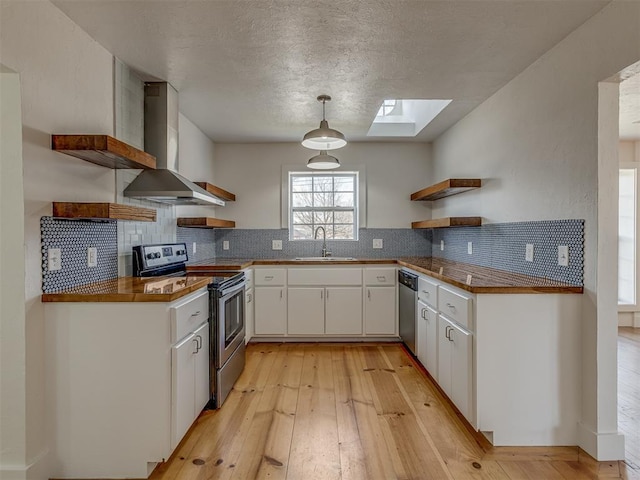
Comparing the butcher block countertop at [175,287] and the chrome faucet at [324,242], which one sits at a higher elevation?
the chrome faucet at [324,242]

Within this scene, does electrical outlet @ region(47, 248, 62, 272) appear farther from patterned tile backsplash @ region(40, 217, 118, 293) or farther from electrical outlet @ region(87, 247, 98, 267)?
electrical outlet @ region(87, 247, 98, 267)

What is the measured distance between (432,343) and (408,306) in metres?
0.69

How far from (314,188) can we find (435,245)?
1647mm

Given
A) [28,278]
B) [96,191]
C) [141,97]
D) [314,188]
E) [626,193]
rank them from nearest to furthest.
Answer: [28,278] < [96,191] < [141,97] < [626,193] < [314,188]

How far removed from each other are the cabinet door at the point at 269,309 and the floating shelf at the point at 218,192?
1077mm

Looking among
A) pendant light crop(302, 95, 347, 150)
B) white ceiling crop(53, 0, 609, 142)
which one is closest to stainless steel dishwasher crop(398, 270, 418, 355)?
pendant light crop(302, 95, 347, 150)

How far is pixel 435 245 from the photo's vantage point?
4.49 meters

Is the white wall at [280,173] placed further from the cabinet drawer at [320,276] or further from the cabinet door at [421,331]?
the cabinet door at [421,331]

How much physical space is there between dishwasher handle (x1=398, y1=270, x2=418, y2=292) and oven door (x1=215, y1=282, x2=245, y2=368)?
1.53m

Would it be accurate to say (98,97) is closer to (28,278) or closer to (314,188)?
(28,278)

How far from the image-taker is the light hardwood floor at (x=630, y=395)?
6.57ft

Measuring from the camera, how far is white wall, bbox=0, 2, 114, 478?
5.49 feet

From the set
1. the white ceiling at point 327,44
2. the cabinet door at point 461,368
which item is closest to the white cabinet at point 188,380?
the cabinet door at point 461,368

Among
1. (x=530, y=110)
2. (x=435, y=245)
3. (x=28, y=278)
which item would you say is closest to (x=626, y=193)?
(x=435, y=245)
